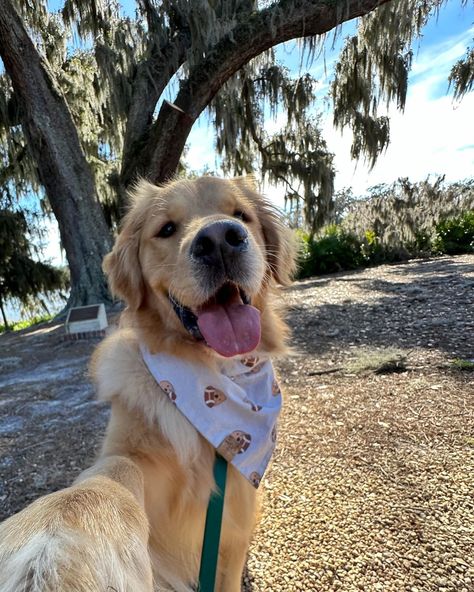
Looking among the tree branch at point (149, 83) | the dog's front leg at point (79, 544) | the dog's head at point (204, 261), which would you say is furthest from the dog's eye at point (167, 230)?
the tree branch at point (149, 83)

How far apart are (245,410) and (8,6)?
10.0 m

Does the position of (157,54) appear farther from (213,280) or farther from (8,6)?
(213,280)

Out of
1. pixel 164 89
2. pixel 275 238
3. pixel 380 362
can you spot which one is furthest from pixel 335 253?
pixel 275 238

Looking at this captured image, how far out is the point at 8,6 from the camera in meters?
8.28

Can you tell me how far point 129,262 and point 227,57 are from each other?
7.91m

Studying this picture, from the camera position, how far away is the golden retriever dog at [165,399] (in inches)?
39.4

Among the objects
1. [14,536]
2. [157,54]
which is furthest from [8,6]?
[14,536]

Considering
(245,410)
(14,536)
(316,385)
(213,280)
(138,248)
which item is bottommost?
(316,385)

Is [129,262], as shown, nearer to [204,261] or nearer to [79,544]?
[204,261]

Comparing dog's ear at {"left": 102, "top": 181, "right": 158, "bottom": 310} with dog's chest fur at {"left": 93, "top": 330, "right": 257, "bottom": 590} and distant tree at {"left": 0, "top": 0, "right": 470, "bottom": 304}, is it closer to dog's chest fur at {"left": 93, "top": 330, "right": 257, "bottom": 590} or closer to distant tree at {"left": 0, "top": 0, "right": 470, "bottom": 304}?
dog's chest fur at {"left": 93, "top": 330, "right": 257, "bottom": 590}

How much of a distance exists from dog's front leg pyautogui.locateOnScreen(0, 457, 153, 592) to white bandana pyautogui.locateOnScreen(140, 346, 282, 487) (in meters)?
0.72

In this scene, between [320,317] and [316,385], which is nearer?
[316,385]

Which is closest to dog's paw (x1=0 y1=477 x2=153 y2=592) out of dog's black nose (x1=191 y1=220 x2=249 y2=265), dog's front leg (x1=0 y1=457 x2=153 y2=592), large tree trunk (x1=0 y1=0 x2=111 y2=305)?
dog's front leg (x1=0 y1=457 x2=153 y2=592)

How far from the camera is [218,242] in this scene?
1919 mm
